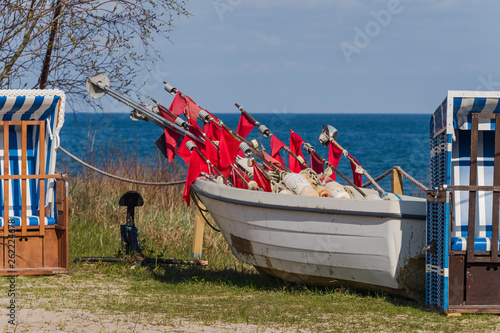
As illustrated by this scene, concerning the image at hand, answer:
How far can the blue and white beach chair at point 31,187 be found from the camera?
829cm

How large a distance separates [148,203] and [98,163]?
2175 millimetres

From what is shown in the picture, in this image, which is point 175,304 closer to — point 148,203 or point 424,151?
point 148,203

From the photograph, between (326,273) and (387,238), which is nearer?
(387,238)

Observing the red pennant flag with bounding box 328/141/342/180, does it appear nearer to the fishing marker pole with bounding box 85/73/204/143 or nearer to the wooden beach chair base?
the fishing marker pole with bounding box 85/73/204/143

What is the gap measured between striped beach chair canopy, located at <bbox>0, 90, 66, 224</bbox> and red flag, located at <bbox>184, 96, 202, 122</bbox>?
1.57 meters

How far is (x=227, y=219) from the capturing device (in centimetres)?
803

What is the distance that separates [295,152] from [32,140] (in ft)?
10.2

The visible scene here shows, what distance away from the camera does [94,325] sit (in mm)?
5965

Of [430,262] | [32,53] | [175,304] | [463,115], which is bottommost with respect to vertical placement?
[175,304]

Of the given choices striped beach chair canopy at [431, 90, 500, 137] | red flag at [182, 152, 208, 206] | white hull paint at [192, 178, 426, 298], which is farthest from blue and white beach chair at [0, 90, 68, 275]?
striped beach chair canopy at [431, 90, 500, 137]

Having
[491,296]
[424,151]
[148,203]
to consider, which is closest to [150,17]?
[148,203]

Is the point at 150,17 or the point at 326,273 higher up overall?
the point at 150,17

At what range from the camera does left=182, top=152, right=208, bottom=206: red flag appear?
858 centimetres

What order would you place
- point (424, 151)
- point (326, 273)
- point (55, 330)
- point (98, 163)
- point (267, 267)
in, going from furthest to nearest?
1. point (424, 151)
2. point (98, 163)
3. point (267, 267)
4. point (326, 273)
5. point (55, 330)
